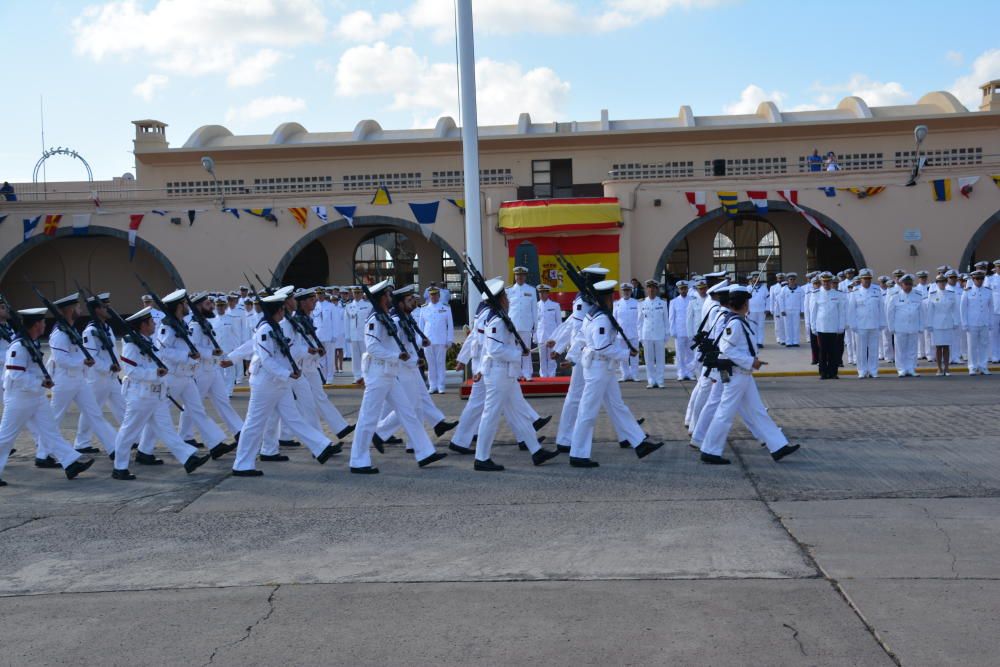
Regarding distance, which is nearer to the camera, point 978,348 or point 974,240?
point 978,348

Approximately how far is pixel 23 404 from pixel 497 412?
4.77m

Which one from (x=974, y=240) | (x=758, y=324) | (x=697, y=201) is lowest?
(x=758, y=324)

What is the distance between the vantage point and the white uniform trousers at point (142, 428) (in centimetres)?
1009

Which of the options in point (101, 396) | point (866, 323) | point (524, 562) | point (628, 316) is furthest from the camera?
point (628, 316)

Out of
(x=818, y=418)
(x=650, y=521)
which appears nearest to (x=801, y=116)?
(x=818, y=418)

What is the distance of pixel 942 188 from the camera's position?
27234 millimetres

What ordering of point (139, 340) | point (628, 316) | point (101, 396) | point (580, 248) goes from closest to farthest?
point (139, 340), point (101, 396), point (628, 316), point (580, 248)

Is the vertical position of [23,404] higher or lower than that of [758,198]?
lower

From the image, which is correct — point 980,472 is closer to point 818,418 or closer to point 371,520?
point 818,418

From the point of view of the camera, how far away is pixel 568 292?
2566 cm

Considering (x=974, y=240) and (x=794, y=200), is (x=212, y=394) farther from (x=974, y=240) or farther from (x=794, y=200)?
(x=974, y=240)

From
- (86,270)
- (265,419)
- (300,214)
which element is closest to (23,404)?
(265,419)

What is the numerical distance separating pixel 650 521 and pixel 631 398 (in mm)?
8146

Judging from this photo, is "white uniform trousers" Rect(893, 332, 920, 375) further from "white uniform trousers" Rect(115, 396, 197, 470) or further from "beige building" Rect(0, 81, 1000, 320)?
"white uniform trousers" Rect(115, 396, 197, 470)
